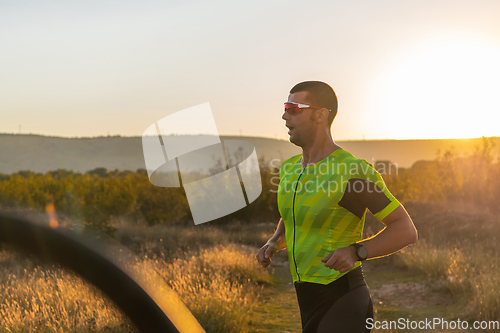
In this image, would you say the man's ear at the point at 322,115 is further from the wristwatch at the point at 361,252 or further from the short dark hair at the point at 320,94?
the wristwatch at the point at 361,252

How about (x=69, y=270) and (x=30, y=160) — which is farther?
(x=30, y=160)

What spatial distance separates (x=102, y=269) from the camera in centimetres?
68

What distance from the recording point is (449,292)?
8.25m

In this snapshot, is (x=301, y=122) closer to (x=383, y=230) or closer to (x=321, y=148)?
(x=321, y=148)

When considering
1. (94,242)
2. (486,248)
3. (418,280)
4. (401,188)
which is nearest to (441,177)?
(401,188)

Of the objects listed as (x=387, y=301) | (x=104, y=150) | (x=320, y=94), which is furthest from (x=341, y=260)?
(x=104, y=150)

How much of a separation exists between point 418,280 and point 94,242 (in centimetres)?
1008

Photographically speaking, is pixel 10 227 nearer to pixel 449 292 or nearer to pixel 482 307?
pixel 482 307

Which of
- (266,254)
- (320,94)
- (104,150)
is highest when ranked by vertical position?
(320,94)

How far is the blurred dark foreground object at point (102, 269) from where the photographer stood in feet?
2.18

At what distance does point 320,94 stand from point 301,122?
190 mm

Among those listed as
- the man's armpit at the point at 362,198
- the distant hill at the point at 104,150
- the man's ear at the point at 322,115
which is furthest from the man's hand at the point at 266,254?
the distant hill at the point at 104,150

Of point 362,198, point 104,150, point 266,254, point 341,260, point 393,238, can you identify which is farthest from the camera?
point 104,150

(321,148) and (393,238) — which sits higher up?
(321,148)
